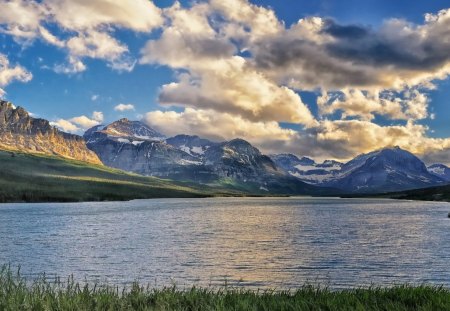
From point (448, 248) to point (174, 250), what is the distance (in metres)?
37.1

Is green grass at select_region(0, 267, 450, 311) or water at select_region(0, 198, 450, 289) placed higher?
green grass at select_region(0, 267, 450, 311)

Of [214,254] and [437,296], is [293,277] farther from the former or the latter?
[437,296]

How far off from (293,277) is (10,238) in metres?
55.3

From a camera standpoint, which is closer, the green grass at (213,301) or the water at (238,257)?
the green grass at (213,301)

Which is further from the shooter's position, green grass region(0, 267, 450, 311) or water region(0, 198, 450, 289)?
water region(0, 198, 450, 289)

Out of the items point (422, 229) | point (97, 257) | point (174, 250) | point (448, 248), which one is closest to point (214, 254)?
point (174, 250)

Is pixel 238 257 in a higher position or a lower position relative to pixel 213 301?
lower

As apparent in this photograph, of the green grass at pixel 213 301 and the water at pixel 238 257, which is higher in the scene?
the green grass at pixel 213 301

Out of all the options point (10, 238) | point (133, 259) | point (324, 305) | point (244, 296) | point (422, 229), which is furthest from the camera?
point (422, 229)

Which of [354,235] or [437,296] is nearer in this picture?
[437,296]

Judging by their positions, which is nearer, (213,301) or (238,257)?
(213,301)

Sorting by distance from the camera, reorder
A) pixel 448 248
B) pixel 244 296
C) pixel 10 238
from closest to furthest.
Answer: pixel 244 296
pixel 448 248
pixel 10 238

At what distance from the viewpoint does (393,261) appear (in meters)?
51.2

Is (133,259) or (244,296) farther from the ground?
(244,296)
